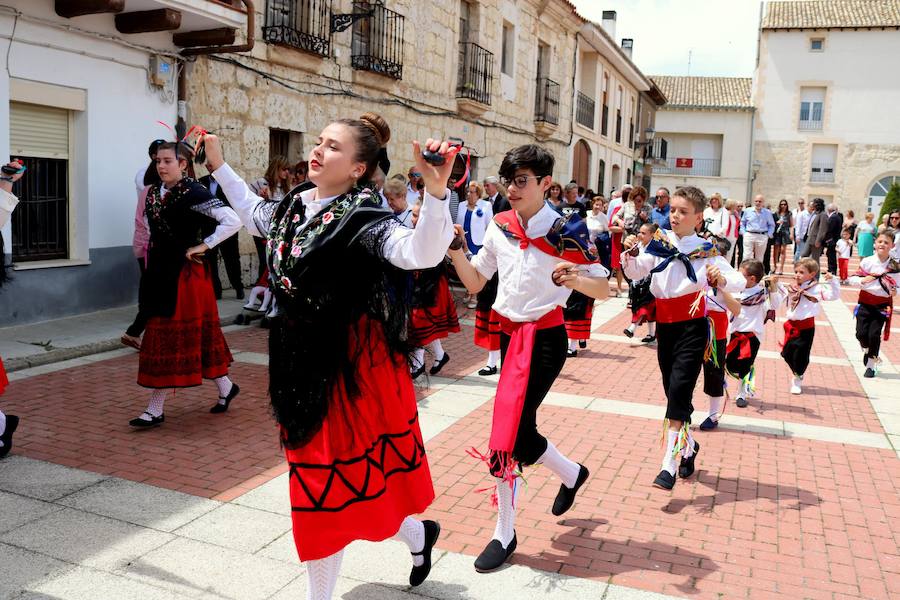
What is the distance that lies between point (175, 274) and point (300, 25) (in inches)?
319

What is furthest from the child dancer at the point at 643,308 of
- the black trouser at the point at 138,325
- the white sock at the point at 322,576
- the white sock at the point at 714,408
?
the white sock at the point at 322,576

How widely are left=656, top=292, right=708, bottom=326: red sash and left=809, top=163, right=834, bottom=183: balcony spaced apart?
1699 inches

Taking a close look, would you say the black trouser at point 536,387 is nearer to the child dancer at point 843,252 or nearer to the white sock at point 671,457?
the white sock at point 671,457

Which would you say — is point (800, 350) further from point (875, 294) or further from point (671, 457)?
point (671, 457)

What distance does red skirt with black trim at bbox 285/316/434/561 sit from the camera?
2.73m

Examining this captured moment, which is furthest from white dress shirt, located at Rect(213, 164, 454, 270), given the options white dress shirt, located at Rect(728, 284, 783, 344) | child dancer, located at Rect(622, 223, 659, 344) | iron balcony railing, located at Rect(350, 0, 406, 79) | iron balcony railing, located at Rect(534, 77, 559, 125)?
iron balcony railing, located at Rect(534, 77, 559, 125)

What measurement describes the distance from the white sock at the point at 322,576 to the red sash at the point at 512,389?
3.34 ft

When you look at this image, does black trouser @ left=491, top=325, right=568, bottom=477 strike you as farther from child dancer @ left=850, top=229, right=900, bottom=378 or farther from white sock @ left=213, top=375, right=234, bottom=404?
child dancer @ left=850, top=229, right=900, bottom=378

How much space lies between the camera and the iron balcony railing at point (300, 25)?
11633 mm

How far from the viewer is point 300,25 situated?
40.3ft

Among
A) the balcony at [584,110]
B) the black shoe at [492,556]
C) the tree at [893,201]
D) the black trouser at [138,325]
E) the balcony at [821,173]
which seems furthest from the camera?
the balcony at [821,173]

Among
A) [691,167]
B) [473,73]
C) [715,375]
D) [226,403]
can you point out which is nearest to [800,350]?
[715,375]

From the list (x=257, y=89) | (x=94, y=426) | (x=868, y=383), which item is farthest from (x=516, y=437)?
(x=257, y=89)

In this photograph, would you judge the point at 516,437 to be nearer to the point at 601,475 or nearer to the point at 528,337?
the point at 528,337
